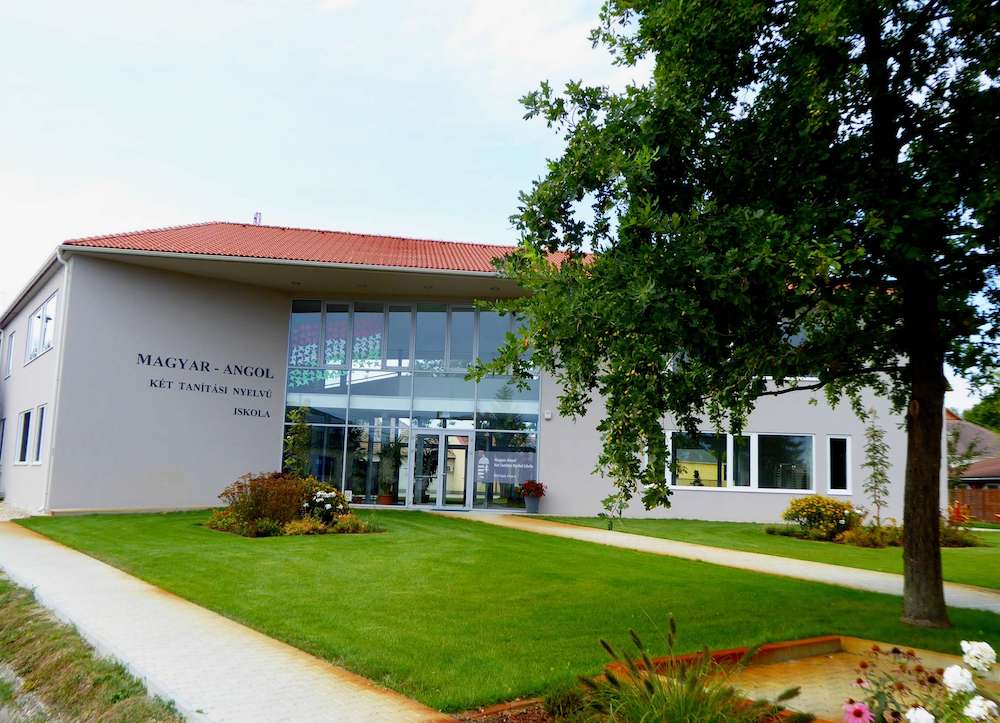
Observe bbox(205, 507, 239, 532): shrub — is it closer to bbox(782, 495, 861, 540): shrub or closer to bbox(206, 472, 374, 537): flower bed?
bbox(206, 472, 374, 537): flower bed

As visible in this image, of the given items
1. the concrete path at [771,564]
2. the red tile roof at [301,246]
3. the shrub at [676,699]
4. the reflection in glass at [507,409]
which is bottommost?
the concrete path at [771,564]

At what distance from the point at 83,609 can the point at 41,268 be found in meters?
16.6

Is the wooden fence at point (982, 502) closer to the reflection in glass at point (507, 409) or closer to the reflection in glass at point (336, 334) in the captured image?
the reflection in glass at point (507, 409)

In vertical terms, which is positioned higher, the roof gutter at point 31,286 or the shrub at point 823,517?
the roof gutter at point 31,286

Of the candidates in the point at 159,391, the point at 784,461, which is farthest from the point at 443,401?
the point at 784,461

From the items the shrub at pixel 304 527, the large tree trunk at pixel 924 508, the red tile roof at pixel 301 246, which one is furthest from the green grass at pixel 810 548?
the red tile roof at pixel 301 246

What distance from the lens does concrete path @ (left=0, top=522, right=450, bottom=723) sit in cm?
510

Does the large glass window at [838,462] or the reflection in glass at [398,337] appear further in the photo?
the reflection in glass at [398,337]

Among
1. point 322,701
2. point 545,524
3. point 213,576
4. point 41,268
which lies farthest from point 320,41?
point 41,268

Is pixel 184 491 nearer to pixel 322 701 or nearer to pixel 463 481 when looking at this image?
pixel 463 481

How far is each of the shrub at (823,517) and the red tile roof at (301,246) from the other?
8.93 meters

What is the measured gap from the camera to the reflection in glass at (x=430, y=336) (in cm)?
2281

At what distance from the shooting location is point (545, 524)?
64.2 ft

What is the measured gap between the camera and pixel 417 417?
22.5 meters
